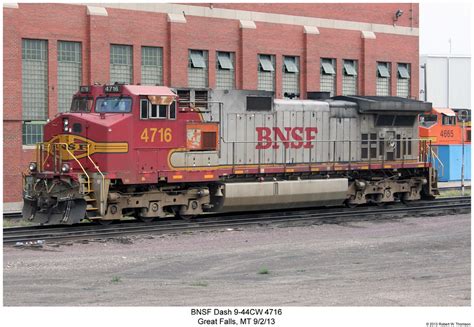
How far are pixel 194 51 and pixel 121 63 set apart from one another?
4070 millimetres

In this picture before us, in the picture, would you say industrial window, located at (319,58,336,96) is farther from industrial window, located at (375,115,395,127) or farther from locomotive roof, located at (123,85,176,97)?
locomotive roof, located at (123,85,176,97)

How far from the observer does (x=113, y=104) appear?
22.8 meters

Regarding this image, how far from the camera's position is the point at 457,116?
1804 inches

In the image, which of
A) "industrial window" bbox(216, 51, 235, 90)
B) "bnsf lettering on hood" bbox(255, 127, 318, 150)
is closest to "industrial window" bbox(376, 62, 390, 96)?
"industrial window" bbox(216, 51, 235, 90)

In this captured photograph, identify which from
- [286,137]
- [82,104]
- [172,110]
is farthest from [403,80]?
[82,104]

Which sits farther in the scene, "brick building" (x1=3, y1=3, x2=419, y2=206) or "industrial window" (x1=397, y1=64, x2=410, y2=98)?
"industrial window" (x1=397, y1=64, x2=410, y2=98)

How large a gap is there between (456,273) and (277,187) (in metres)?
9.91

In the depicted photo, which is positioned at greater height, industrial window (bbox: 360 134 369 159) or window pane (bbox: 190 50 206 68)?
window pane (bbox: 190 50 206 68)

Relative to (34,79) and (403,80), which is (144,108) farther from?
(403,80)

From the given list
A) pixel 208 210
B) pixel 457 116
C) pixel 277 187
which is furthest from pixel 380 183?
pixel 457 116

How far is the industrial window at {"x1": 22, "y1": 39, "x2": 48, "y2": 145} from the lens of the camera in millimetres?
33875

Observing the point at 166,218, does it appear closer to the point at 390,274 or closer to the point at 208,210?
the point at 208,210

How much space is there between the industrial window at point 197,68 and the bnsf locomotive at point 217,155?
11.4 m

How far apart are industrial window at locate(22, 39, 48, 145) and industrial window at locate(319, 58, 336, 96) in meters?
15.8
